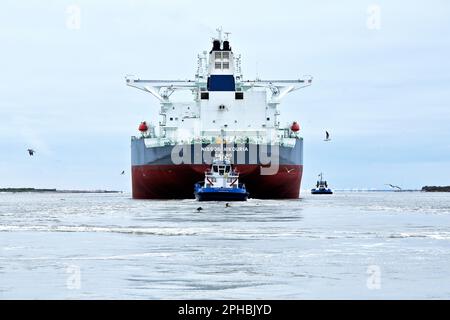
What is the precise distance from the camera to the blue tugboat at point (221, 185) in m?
72.1

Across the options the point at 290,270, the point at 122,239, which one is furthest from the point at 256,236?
the point at 290,270

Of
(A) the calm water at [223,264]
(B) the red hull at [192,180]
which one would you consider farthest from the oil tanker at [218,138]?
(A) the calm water at [223,264]

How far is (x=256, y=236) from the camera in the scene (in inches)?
1134

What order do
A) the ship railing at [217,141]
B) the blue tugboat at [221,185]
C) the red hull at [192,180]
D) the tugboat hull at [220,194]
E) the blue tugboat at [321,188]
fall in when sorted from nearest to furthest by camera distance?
1. the tugboat hull at [220,194]
2. the blue tugboat at [221,185]
3. the red hull at [192,180]
4. the ship railing at [217,141]
5. the blue tugboat at [321,188]

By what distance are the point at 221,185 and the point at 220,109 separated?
529 inches

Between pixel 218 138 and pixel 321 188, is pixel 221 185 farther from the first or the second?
pixel 321 188

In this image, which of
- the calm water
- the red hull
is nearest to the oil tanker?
the red hull

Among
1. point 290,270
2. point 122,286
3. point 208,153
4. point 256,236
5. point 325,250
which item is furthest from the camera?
point 208,153

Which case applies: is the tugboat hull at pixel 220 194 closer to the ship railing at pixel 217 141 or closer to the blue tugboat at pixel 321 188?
the ship railing at pixel 217 141

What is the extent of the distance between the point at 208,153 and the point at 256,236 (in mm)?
50669

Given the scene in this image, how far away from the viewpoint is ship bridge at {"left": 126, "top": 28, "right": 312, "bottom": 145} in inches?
3337

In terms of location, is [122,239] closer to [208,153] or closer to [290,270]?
[290,270]

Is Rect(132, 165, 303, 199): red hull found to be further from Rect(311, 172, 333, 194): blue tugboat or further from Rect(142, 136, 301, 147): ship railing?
Rect(311, 172, 333, 194): blue tugboat

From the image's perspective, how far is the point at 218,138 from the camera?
267ft
